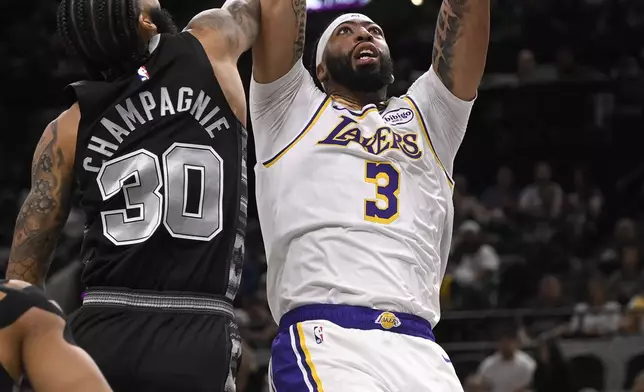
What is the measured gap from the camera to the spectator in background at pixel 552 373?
10.8 metres

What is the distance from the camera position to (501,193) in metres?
15.2

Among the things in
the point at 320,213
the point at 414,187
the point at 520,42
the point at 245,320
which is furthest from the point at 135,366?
the point at 520,42

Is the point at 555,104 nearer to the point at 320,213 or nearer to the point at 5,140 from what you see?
the point at 5,140

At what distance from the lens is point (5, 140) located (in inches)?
679

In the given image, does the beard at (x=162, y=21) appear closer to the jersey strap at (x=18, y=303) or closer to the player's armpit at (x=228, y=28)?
the player's armpit at (x=228, y=28)

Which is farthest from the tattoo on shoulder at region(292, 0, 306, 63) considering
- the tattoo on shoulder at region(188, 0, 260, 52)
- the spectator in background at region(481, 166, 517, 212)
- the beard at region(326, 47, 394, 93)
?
the spectator in background at region(481, 166, 517, 212)

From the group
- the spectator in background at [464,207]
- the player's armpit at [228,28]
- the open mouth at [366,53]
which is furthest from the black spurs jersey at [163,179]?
the spectator in background at [464,207]

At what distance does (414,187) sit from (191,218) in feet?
3.91

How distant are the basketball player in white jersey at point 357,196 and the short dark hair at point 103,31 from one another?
2.60ft

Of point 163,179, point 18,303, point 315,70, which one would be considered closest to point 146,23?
point 163,179

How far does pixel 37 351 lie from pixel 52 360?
0.04 m

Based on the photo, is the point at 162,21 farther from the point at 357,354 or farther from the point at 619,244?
the point at 619,244

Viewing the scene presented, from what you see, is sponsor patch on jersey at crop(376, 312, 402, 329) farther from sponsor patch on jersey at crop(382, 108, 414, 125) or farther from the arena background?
the arena background

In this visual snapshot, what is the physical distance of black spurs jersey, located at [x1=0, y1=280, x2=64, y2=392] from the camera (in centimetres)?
285
